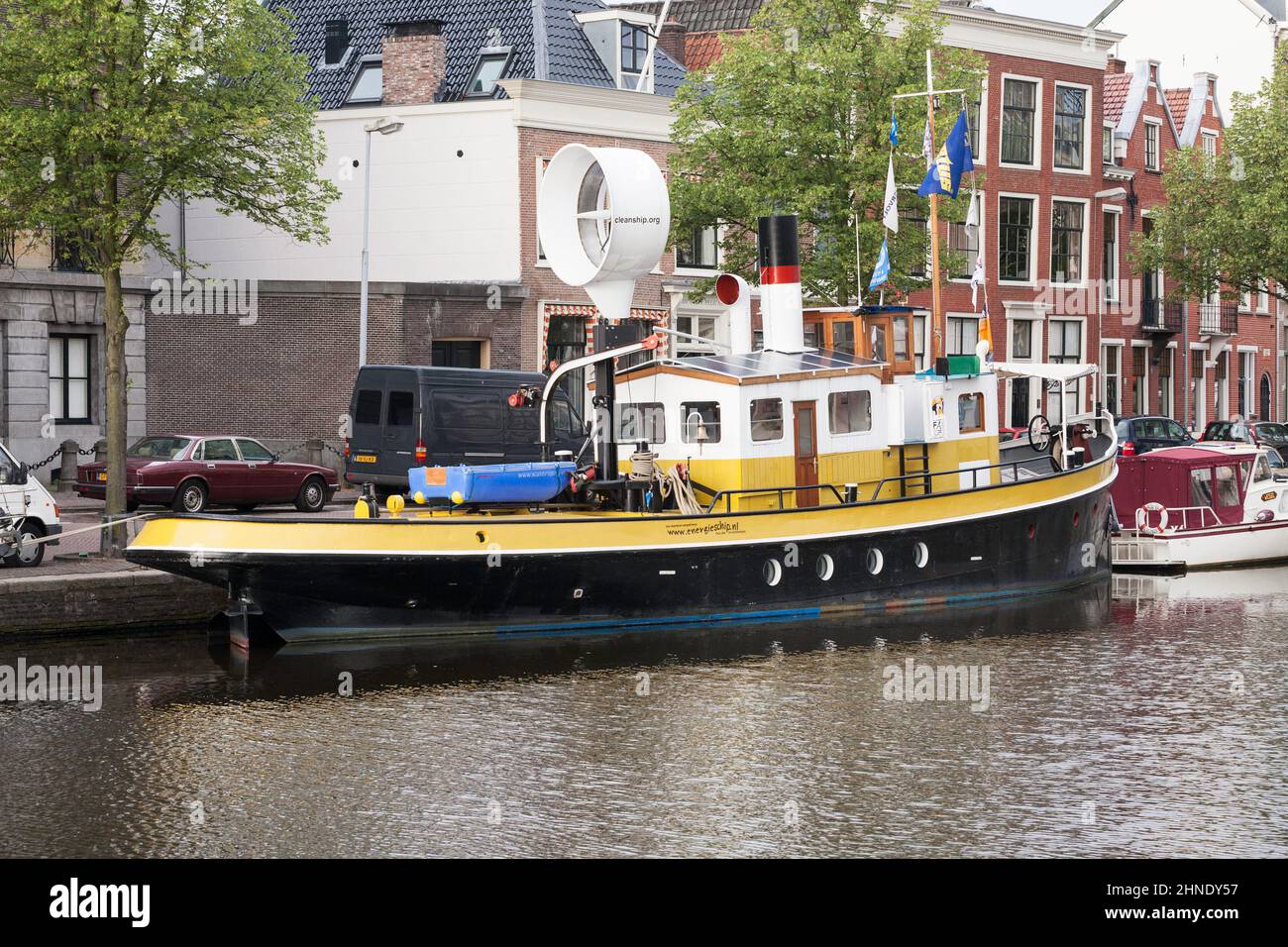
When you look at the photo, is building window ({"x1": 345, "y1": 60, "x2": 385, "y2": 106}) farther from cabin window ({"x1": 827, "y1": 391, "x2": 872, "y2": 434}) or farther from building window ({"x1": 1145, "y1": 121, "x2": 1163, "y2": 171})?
building window ({"x1": 1145, "y1": 121, "x2": 1163, "y2": 171})

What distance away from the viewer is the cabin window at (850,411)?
24.5 metres

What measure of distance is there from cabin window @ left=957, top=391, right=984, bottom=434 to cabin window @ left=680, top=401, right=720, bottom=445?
4.35 metres

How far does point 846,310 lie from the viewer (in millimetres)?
25656

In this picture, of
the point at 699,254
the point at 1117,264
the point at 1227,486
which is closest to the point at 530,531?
the point at 1227,486

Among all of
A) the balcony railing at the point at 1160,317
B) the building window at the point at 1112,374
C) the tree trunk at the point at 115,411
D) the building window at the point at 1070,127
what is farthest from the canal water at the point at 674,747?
the balcony railing at the point at 1160,317

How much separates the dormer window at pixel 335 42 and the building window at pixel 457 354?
9044 millimetres

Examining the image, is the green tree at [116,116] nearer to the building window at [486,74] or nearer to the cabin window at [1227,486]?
the building window at [486,74]

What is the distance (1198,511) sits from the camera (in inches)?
1258

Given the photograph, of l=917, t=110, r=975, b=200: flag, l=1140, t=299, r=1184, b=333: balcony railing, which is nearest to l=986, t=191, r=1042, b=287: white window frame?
l=1140, t=299, r=1184, b=333: balcony railing

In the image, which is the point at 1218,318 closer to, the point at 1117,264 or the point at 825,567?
the point at 1117,264
